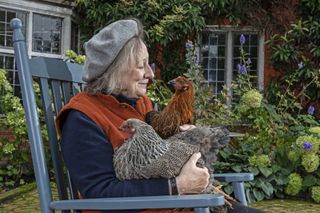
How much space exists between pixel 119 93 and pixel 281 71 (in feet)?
23.5

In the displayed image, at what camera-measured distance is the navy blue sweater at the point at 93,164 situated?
1871 millimetres

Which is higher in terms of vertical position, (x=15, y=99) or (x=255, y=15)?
(x=255, y=15)

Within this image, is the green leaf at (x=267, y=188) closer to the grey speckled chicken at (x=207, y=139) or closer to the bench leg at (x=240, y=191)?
the bench leg at (x=240, y=191)

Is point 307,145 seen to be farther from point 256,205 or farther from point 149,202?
point 149,202

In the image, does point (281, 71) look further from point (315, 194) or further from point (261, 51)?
point (315, 194)

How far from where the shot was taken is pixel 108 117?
2121 millimetres

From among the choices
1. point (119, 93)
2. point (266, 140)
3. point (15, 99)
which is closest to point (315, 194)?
point (266, 140)

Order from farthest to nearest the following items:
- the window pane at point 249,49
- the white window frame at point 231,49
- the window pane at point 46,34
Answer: the window pane at point 249,49 → the white window frame at point 231,49 → the window pane at point 46,34

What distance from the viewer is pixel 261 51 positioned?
9672mm

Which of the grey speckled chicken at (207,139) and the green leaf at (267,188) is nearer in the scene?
the grey speckled chicken at (207,139)

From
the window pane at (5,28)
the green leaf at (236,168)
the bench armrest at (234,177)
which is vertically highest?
the window pane at (5,28)

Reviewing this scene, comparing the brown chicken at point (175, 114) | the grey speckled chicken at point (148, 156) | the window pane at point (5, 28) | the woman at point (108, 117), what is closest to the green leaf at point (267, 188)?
the brown chicken at point (175, 114)

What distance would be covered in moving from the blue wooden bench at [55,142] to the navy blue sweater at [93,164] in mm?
94

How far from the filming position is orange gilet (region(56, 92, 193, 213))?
204cm
